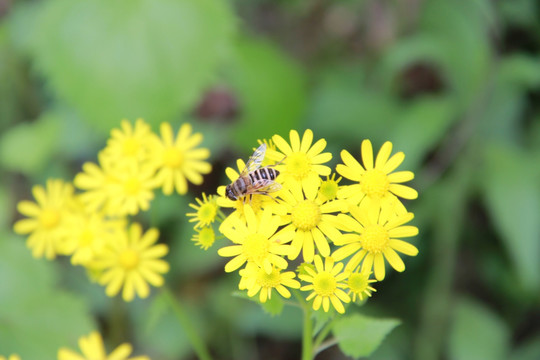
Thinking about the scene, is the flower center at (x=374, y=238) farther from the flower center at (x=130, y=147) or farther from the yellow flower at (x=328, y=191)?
the flower center at (x=130, y=147)

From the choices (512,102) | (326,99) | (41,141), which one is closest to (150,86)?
(41,141)

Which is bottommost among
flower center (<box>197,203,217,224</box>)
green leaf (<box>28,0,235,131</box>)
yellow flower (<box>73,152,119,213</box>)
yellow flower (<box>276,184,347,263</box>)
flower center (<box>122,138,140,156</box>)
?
yellow flower (<box>276,184,347,263</box>)

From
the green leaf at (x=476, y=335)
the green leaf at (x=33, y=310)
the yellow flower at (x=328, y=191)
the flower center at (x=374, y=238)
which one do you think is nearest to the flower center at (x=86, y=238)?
the green leaf at (x=33, y=310)

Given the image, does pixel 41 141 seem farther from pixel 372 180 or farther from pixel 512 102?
pixel 512 102

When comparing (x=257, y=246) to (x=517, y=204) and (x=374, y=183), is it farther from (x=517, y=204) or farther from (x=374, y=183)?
(x=517, y=204)

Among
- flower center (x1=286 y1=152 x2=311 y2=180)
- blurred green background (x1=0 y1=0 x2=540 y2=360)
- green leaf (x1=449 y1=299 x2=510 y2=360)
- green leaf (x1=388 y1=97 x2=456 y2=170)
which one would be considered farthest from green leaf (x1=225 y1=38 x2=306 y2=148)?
flower center (x1=286 y1=152 x2=311 y2=180)

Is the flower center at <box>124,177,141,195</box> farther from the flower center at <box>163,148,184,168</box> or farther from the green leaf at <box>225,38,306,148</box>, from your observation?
the green leaf at <box>225,38,306,148</box>

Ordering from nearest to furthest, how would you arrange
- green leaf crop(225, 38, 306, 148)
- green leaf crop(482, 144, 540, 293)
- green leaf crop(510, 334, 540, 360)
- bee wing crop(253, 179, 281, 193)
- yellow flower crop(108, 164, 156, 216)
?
bee wing crop(253, 179, 281, 193) < yellow flower crop(108, 164, 156, 216) < green leaf crop(482, 144, 540, 293) < green leaf crop(510, 334, 540, 360) < green leaf crop(225, 38, 306, 148)
